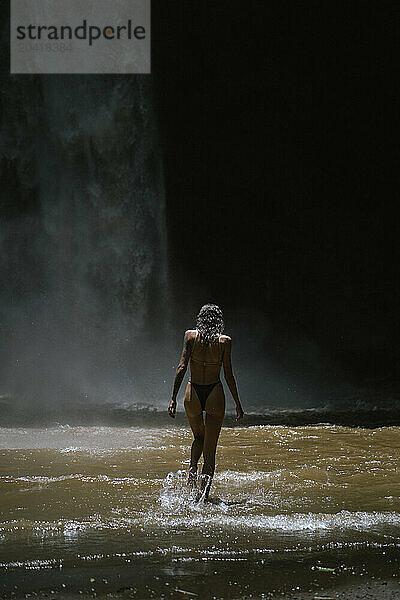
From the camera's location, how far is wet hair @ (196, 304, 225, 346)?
7082mm

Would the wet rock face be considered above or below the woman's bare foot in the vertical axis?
above

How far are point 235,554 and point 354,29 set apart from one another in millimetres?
15427

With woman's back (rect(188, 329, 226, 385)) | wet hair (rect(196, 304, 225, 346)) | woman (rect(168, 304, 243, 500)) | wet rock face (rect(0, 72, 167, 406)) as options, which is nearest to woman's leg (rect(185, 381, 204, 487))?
woman (rect(168, 304, 243, 500))

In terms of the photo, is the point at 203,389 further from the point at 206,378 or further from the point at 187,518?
the point at 187,518

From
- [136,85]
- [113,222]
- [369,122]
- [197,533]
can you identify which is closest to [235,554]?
[197,533]

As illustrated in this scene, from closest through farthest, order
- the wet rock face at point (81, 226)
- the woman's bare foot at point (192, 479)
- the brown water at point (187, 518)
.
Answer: the brown water at point (187, 518) → the woman's bare foot at point (192, 479) → the wet rock face at point (81, 226)

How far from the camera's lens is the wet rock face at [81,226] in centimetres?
1681

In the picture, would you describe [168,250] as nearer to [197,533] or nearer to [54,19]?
[54,19]

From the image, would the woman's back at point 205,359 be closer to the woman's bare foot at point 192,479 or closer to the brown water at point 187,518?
the woman's bare foot at point 192,479

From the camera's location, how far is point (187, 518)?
6352 millimetres

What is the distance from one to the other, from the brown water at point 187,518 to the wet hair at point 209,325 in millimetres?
1385

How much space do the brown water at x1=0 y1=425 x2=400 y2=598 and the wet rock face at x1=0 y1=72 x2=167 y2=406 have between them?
6652 millimetres

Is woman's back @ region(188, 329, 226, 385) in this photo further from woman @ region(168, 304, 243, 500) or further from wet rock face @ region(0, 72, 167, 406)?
wet rock face @ region(0, 72, 167, 406)

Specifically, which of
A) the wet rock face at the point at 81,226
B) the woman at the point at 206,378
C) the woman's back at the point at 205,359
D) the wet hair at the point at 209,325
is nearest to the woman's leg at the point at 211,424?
the woman at the point at 206,378
